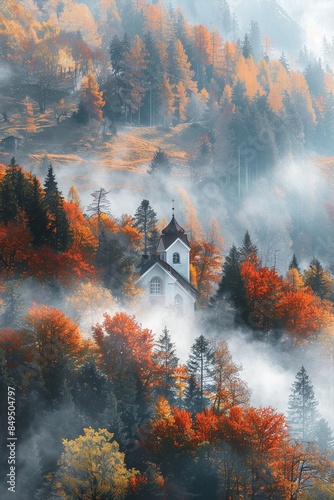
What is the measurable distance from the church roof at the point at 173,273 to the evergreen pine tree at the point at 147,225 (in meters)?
8.79

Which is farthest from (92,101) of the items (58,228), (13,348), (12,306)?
(13,348)

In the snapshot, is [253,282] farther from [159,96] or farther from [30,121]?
[159,96]

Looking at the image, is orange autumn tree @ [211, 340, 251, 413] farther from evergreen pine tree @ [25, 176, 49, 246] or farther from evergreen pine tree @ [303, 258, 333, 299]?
evergreen pine tree @ [303, 258, 333, 299]

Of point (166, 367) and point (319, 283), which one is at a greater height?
point (319, 283)

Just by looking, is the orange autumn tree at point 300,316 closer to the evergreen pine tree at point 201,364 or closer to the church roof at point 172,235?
the church roof at point 172,235

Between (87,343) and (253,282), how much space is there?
17.4 metres

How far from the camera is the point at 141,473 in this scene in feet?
147

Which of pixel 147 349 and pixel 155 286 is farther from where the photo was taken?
pixel 155 286

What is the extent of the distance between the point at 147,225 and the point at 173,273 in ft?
38.7

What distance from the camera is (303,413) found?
172ft

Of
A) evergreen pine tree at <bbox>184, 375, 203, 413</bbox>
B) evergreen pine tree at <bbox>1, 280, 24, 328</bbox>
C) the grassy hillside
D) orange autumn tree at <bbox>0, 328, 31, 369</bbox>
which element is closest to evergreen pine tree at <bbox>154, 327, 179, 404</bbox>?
evergreen pine tree at <bbox>184, 375, 203, 413</bbox>

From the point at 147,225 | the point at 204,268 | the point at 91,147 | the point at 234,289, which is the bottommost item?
the point at 234,289

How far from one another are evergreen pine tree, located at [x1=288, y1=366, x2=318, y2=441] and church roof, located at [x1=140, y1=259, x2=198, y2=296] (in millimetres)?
15351

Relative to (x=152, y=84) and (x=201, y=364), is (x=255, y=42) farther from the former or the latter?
(x=201, y=364)
